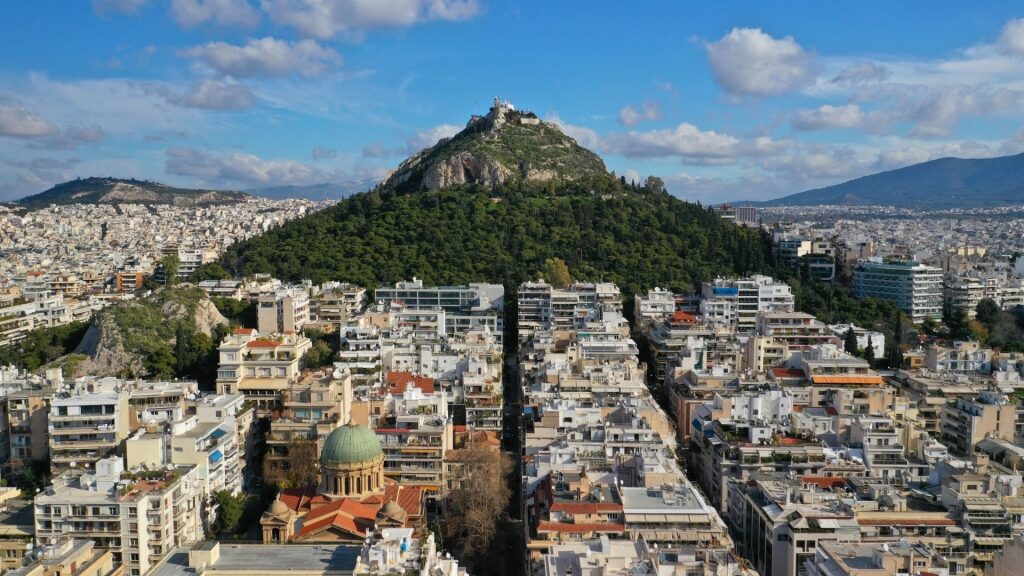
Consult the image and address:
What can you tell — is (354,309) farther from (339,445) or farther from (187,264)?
(187,264)

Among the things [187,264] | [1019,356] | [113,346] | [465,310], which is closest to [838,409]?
[1019,356]

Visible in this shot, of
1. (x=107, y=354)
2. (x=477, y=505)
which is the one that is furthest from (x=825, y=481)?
(x=107, y=354)

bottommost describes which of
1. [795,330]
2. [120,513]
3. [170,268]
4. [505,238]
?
[120,513]

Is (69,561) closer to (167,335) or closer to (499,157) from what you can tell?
(167,335)

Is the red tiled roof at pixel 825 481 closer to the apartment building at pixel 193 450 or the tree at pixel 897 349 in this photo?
the apartment building at pixel 193 450

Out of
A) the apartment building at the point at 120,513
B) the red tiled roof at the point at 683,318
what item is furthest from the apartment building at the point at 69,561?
the red tiled roof at the point at 683,318

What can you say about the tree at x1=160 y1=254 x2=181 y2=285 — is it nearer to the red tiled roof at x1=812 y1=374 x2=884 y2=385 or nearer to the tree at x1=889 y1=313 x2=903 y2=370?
the red tiled roof at x1=812 y1=374 x2=884 y2=385

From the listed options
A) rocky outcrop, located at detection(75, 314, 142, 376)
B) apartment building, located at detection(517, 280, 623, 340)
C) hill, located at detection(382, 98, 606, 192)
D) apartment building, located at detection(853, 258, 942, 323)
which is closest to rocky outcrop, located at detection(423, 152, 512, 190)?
hill, located at detection(382, 98, 606, 192)
